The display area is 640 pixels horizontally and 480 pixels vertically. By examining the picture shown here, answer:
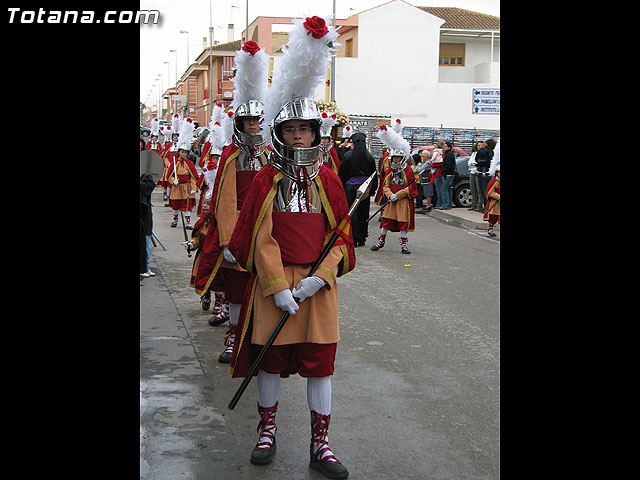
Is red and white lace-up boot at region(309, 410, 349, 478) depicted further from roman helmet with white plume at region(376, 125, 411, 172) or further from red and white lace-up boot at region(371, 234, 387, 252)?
red and white lace-up boot at region(371, 234, 387, 252)

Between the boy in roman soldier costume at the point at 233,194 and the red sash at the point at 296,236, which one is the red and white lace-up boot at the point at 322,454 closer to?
the red sash at the point at 296,236

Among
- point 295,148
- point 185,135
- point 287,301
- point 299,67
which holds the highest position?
point 185,135

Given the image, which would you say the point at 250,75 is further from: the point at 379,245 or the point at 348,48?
the point at 348,48

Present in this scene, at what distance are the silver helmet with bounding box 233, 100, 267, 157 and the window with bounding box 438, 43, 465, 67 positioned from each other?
37366mm

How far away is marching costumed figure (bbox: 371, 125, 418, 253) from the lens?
1216cm

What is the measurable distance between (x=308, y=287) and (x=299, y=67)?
1.26m

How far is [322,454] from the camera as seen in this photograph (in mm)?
3861

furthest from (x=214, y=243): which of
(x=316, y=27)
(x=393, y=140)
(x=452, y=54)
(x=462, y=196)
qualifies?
(x=452, y=54)

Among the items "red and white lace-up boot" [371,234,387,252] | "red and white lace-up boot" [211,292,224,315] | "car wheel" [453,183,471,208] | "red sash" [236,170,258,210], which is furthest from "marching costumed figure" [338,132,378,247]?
"car wheel" [453,183,471,208]
